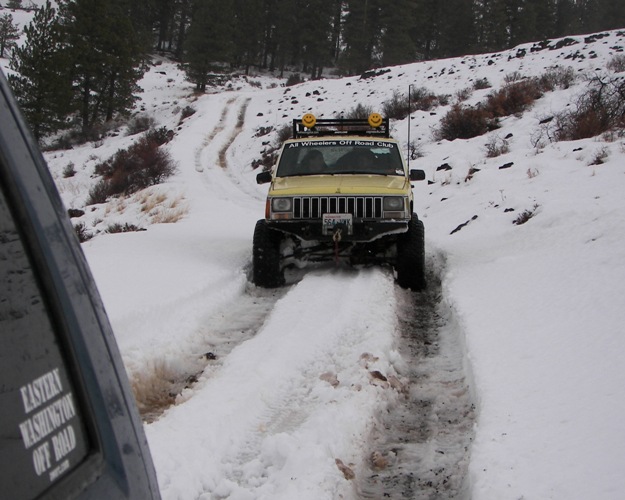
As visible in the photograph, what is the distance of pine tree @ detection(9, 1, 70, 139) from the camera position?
2688 centimetres

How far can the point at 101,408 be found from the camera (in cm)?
110

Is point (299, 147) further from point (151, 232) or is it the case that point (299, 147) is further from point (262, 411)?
point (262, 411)

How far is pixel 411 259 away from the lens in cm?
668

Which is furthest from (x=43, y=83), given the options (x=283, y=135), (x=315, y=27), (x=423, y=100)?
(x=315, y=27)

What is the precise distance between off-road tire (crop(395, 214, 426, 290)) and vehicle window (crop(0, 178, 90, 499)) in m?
5.82

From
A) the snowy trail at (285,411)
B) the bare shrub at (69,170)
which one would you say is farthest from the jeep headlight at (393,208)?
the bare shrub at (69,170)

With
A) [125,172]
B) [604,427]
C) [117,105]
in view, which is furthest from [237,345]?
[117,105]

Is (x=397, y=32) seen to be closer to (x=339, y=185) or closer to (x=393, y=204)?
(x=339, y=185)

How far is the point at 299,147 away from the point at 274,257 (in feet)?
6.17

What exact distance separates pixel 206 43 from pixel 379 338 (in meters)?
42.3

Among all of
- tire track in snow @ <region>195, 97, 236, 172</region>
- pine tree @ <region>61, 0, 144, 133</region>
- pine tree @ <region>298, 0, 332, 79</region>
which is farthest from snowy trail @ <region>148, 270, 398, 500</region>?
pine tree @ <region>298, 0, 332, 79</region>

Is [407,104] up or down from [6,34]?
down

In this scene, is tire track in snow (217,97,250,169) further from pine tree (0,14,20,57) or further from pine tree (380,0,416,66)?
pine tree (0,14,20,57)

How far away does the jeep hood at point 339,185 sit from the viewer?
670 cm
